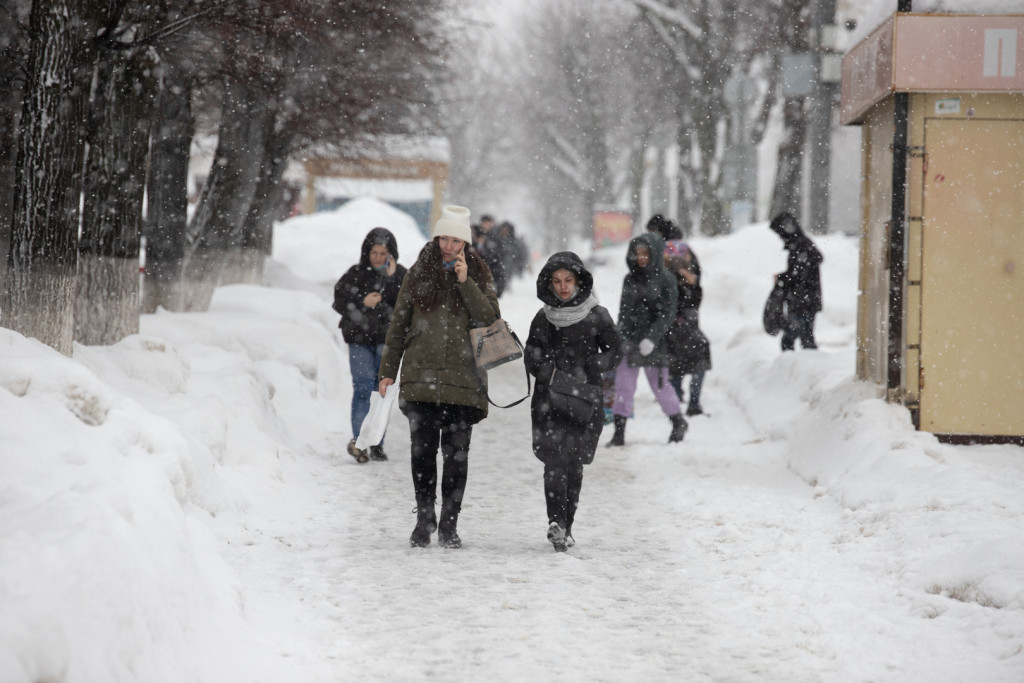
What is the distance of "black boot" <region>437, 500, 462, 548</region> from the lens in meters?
6.44

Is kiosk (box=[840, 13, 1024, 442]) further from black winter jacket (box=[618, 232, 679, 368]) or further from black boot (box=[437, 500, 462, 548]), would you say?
black boot (box=[437, 500, 462, 548])

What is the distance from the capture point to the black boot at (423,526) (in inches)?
253

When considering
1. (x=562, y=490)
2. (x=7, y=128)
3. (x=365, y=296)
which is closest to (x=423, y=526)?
(x=562, y=490)

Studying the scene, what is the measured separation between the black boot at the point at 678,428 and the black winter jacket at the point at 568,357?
3859mm

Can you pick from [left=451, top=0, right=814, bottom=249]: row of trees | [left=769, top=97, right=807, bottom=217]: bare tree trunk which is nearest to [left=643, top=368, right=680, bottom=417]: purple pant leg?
[left=451, top=0, right=814, bottom=249]: row of trees

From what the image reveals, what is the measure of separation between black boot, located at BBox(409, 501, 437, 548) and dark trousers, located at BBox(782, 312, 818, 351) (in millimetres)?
7263

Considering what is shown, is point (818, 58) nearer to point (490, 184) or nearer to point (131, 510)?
point (131, 510)

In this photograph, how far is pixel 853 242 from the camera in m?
24.7

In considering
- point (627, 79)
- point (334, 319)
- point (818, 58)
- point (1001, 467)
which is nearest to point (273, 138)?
point (334, 319)

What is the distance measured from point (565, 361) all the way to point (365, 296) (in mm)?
2962

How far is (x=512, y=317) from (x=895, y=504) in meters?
17.1

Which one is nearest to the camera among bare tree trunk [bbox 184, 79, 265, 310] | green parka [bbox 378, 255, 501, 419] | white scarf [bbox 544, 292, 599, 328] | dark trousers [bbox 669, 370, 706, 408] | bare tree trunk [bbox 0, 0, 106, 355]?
green parka [bbox 378, 255, 501, 419]

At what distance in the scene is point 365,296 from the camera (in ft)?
30.0

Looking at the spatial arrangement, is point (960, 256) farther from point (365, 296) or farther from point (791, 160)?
point (791, 160)
